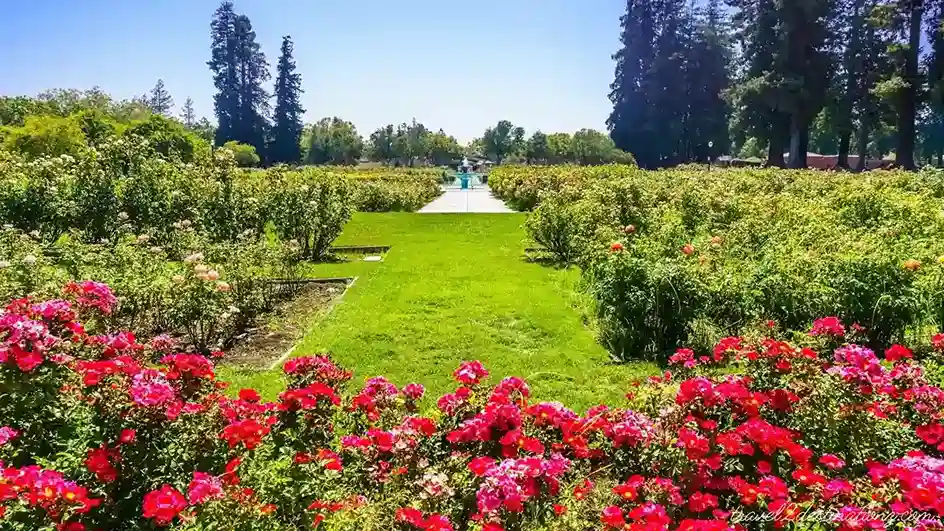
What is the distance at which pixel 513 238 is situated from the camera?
1298cm

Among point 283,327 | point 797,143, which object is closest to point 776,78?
point 797,143

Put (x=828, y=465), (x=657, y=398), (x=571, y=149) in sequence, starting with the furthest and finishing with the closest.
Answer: (x=571, y=149)
(x=657, y=398)
(x=828, y=465)

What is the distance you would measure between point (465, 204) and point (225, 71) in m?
42.3

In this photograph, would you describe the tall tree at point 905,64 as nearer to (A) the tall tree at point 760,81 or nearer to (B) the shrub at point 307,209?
(A) the tall tree at point 760,81

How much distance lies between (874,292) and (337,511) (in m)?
4.38

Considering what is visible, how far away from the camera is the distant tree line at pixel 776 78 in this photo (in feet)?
95.0

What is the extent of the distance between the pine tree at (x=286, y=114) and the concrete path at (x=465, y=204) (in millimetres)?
32614

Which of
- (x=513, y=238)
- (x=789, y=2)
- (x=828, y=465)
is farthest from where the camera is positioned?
(x=789, y=2)

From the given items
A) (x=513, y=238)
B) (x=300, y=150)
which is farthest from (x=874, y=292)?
(x=300, y=150)

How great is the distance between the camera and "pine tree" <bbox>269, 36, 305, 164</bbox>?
180ft

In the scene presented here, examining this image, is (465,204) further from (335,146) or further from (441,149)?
(441,149)

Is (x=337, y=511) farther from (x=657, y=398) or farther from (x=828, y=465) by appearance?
(x=828, y=465)

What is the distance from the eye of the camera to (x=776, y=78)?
103 feet

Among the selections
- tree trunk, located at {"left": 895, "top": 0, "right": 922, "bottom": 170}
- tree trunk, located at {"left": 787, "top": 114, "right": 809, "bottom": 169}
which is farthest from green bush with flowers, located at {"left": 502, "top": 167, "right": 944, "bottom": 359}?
tree trunk, located at {"left": 787, "top": 114, "right": 809, "bottom": 169}
